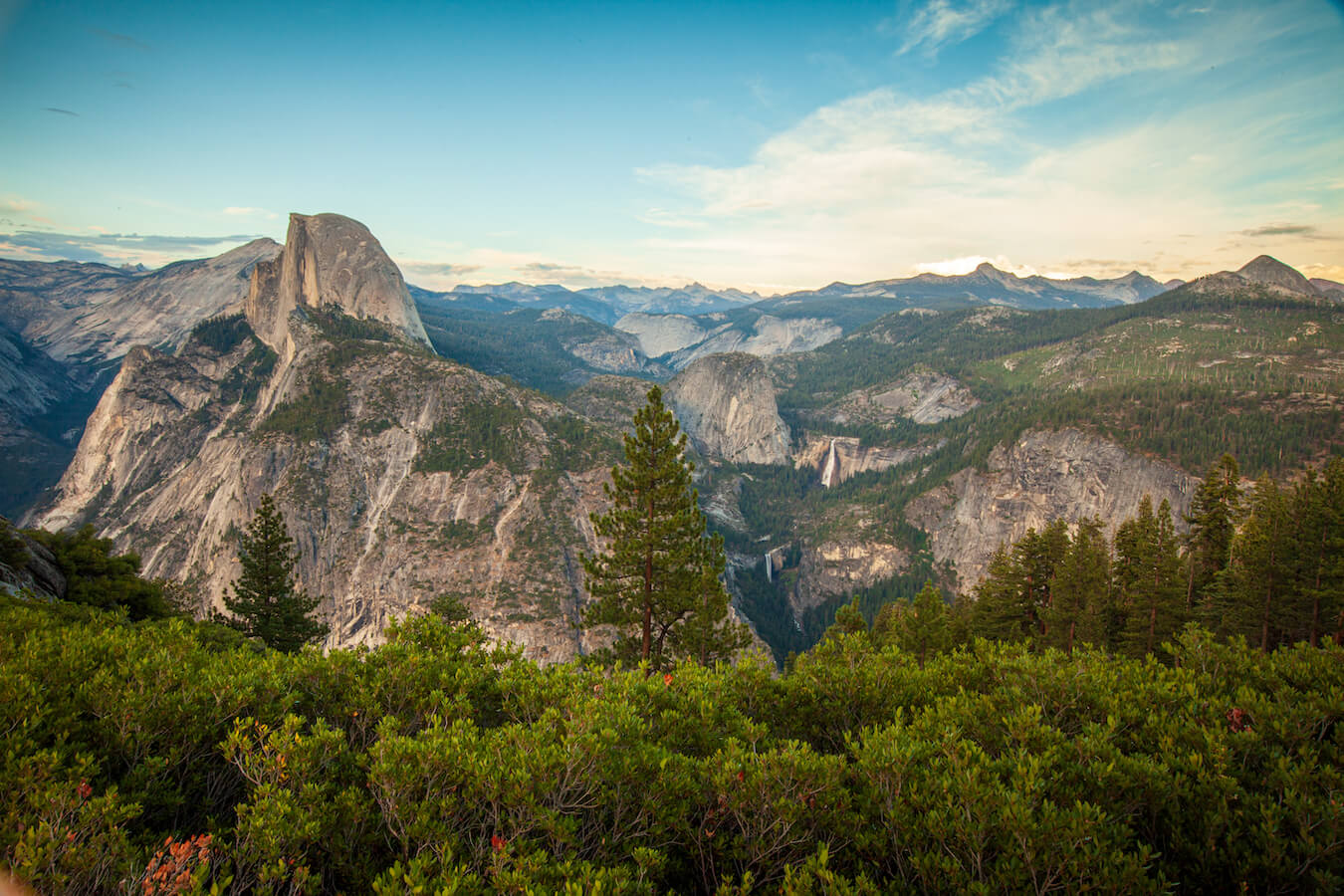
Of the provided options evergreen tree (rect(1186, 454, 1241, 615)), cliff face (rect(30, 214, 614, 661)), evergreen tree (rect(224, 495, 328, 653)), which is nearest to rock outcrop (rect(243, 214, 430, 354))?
cliff face (rect(30, 214, 614, 661))

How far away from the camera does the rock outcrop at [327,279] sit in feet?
499

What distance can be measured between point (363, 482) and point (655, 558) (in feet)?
335

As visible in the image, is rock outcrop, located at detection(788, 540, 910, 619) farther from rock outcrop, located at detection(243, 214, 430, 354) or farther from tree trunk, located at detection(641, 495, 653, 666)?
rock outcrop, located at detection(243, 214, 430, 354)

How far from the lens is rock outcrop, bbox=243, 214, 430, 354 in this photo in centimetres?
15200

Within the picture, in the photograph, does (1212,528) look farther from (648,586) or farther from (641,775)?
(641,775)

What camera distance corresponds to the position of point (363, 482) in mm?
107500

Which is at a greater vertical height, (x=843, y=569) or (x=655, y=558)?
(x=655, y=558)

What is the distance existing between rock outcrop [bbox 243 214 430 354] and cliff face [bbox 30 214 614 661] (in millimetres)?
14074

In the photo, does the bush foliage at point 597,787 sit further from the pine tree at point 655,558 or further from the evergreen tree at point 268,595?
the evergreen tree at point 268,595

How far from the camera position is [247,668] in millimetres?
9938

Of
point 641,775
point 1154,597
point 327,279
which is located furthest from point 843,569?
point 327,279

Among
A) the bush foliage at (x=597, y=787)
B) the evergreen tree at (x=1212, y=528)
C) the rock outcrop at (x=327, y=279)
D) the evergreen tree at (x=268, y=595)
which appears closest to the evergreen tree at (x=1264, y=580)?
the evergreen tree at (x=1212, y=528)

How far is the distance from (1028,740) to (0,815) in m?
13.2

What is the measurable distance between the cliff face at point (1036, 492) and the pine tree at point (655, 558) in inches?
4805
